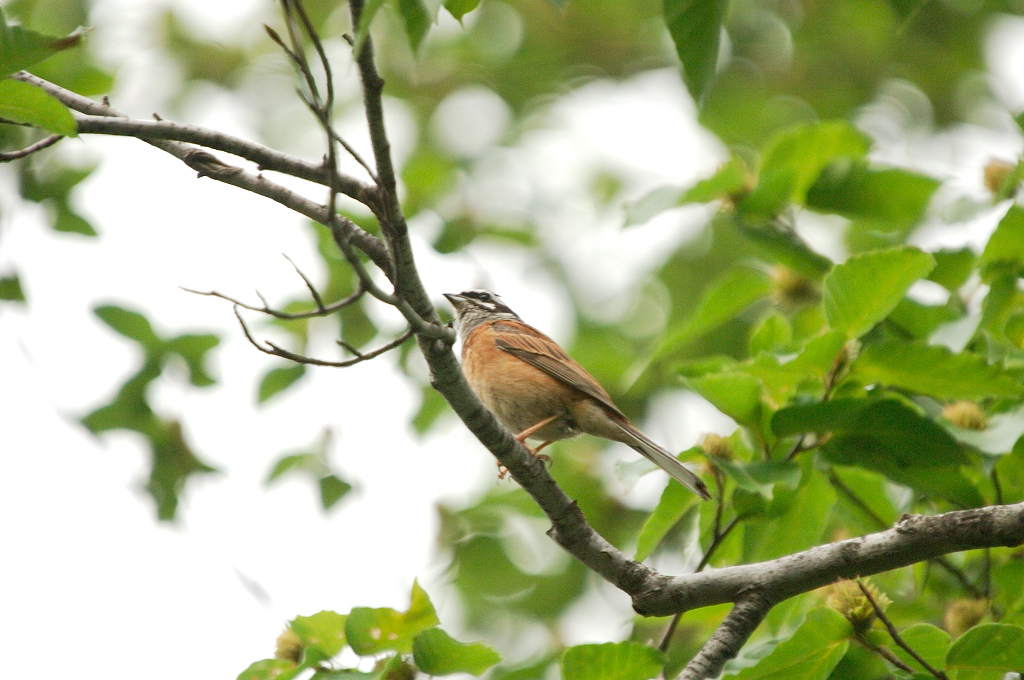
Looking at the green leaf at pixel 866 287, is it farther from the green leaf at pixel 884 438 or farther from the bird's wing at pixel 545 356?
the bird's wing at pixel 545 356

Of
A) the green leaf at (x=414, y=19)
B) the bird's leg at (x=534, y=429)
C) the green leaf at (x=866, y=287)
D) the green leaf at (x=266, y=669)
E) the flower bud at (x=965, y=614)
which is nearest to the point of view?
the green leaf at (x=414, y=19)

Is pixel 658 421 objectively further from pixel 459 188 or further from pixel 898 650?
pixel 898 650

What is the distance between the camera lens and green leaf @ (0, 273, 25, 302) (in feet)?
20.1

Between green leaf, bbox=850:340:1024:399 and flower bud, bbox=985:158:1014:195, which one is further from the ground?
flower bud, bbox=985:158:1014:195

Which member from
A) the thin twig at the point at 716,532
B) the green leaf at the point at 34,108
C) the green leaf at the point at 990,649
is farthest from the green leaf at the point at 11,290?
the green leaf at the point at 990,649

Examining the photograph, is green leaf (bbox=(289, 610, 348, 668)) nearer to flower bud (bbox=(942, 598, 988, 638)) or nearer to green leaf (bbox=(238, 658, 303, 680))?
green leaf (bbox=(238, 658, 303, 680))

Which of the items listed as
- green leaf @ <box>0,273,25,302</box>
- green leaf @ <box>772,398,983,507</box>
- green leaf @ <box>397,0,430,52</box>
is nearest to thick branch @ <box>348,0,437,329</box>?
green leaf @ <box>397,0,430,52</box>

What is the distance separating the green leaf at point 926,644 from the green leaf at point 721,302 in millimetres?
2013

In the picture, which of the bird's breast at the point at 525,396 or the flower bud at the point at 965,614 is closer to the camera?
the flower bud at the point at 965,614

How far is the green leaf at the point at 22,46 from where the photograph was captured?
282cm

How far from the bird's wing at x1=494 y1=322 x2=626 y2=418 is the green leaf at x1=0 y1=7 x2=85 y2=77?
13.1 feet

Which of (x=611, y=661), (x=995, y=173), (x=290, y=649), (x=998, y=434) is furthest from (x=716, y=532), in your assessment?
(x=995, y=173)

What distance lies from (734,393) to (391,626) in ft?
→ 6.11

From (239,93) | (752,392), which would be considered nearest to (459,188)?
(752,392)
